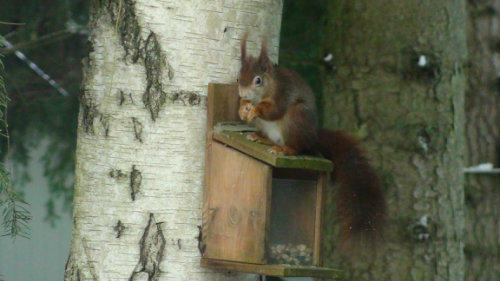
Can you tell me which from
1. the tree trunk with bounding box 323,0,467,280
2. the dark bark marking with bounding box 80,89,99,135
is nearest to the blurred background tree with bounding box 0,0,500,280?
the tree trunk with bounding box 323,0,467,280

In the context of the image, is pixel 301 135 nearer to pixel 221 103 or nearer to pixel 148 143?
pixel 221 103

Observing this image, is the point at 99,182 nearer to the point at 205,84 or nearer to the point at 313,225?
the point at 205,84

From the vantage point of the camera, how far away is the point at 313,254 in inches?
88.0

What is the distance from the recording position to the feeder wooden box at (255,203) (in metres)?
2.12

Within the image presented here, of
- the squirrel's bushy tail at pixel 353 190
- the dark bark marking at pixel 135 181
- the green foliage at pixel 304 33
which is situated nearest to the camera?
the dark bark marking at pixel 135 181

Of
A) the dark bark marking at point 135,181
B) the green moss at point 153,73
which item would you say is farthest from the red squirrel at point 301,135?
the dark bark marking at point 135,181

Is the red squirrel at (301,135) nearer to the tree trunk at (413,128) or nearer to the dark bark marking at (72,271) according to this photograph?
the dark bark marking at (72,271)

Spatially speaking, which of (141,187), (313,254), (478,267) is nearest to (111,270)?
(141,187)

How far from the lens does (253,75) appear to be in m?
2.20

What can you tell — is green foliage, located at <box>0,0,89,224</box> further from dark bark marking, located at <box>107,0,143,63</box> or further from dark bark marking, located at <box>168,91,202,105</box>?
dark bark marking, located at <box>168,91,202,105</box>

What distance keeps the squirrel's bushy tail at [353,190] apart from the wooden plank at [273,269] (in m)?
0.17

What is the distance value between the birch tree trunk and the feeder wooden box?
0.14 ft

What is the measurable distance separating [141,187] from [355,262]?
5.58ft

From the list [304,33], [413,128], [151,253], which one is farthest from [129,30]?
[304,33]
